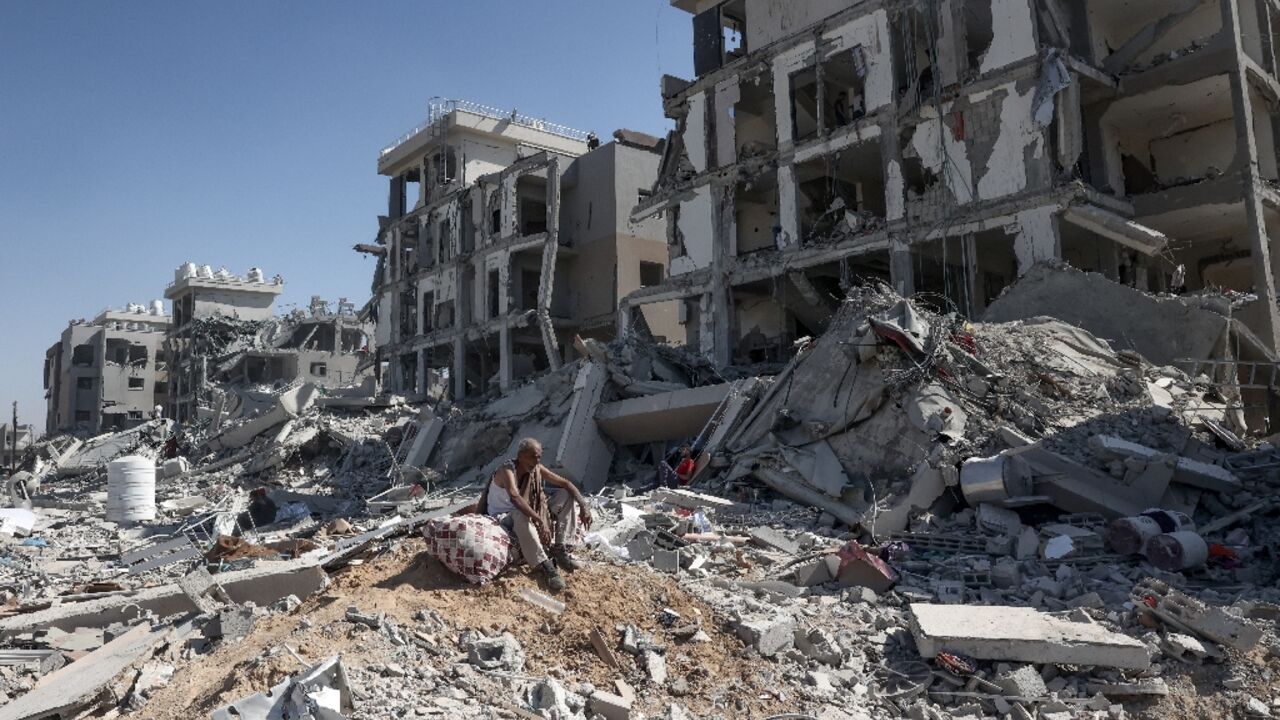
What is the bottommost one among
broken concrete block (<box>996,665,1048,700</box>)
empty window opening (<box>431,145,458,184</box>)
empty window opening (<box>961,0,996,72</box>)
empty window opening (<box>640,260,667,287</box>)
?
broken concrete block (<box>996,665,1048,700</box>)

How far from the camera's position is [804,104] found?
2488cm

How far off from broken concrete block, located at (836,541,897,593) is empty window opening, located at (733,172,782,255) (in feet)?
60.3

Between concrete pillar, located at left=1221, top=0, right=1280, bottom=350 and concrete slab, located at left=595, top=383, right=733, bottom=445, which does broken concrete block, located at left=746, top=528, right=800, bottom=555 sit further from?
concrete pillar, located at left=1221, top=0, right=1280, bottom=350

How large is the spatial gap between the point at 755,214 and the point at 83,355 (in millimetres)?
53027

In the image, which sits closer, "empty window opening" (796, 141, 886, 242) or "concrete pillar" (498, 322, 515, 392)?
"empty window opening" (796, 141, 886, 242)

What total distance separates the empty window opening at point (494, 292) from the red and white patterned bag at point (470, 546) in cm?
2997

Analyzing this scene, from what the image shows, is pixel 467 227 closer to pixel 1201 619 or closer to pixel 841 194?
pixel 841 194

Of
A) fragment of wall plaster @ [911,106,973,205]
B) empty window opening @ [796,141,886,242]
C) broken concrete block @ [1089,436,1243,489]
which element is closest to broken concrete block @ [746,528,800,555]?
broken concrete block @ [1089,436,1243,489]

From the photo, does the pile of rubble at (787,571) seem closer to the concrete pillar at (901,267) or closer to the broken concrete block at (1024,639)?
the broken concrete block at (1024,639)

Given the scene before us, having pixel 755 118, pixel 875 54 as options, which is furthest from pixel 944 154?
pixel 755 118

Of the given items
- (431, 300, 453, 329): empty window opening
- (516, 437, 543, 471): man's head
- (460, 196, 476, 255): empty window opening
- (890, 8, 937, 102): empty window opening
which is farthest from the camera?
(431, 300, 453, 329): empty window opening

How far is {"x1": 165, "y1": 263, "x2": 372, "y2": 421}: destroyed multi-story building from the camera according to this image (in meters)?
53.6

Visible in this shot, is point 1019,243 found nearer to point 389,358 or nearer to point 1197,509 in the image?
point 1197,509

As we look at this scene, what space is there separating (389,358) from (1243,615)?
38.9m
